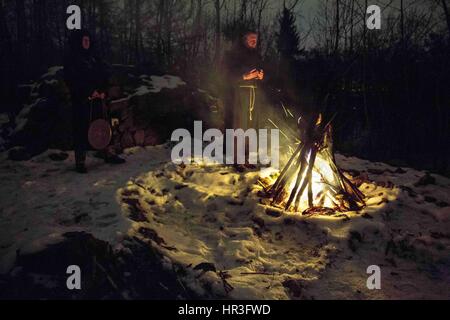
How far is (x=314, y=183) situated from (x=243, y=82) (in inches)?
105

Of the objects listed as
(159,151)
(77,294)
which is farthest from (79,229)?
(159,151)

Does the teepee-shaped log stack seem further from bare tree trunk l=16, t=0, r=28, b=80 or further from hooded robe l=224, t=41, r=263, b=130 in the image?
bare tree trunk l=16, t=0, r=28, b=80

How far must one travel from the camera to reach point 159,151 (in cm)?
859

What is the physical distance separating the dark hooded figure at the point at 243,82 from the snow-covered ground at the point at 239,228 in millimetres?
1453

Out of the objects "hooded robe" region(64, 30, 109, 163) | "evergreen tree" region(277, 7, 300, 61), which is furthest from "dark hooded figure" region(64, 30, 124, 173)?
"evergreen tree" region(277, 7, 300, 61)

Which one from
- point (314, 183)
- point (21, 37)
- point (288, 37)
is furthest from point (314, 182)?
point (288, 37)

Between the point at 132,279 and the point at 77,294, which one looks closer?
the point at 77,294

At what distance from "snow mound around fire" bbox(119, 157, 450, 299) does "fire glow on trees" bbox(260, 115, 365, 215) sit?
263 millimetres

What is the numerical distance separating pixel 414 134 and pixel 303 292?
1129 cm

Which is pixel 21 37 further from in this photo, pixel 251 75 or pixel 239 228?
pixel 239 228

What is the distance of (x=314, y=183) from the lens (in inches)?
231

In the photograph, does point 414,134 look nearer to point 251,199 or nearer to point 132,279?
point 251,199

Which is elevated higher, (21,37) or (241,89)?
(21,37)

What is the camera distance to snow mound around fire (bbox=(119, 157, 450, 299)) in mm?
3908
